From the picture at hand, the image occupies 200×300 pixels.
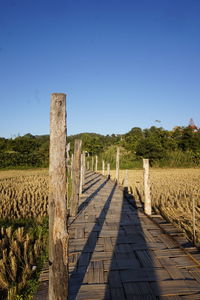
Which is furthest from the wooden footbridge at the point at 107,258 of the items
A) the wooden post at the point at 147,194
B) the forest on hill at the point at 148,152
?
the forest on hill at the point at 148,152

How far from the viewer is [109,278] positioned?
7.91 ft

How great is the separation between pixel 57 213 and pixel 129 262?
4.80 feet

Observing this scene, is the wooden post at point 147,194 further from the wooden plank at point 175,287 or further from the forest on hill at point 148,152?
the forest on hill at point 148,152

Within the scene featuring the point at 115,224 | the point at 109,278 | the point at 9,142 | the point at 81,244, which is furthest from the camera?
the point at 9,142

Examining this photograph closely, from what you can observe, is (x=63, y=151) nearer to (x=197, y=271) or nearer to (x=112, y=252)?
(x=112, y=252)

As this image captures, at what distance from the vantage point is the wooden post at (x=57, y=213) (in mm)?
2020

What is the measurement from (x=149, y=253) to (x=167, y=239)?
27.4 inches

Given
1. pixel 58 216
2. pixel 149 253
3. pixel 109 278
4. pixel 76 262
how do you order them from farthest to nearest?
pixel 149 253, pixel 76 262, pixel 109 278, pixel 58 216

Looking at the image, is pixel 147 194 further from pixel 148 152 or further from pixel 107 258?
pixel 148 152

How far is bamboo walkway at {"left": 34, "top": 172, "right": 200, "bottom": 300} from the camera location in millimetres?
2180

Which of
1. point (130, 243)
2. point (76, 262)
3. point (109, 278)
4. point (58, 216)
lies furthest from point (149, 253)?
point (58, 216)

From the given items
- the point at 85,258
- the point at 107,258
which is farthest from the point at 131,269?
the point at 85,258

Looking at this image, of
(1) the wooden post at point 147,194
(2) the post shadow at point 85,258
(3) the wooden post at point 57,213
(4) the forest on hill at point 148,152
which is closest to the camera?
(3) the wooden post at point 57,213

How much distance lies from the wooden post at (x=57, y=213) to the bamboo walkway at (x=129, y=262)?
27 cm
